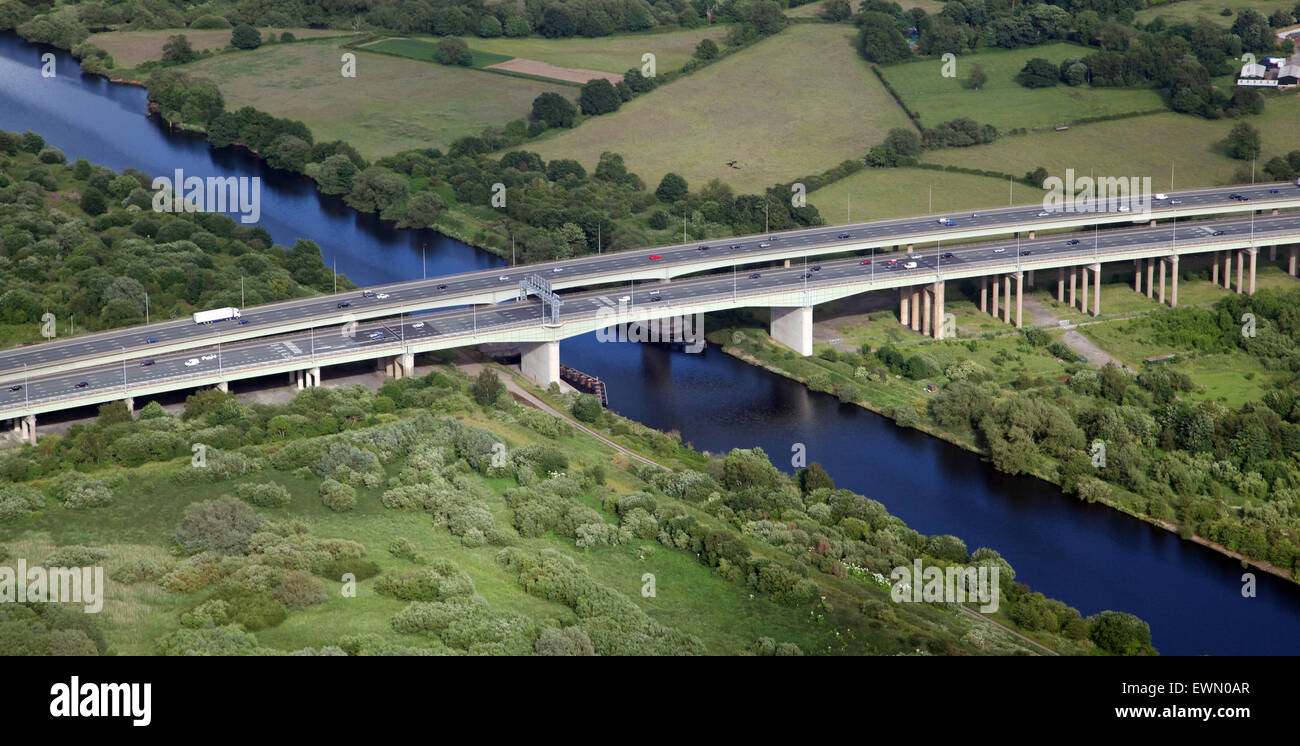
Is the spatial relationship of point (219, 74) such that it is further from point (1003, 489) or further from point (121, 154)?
point (1003, 489)

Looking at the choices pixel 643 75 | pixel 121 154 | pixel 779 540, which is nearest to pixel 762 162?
pixel 643 75

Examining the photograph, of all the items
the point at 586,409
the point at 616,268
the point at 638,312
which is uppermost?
the point at 616,268

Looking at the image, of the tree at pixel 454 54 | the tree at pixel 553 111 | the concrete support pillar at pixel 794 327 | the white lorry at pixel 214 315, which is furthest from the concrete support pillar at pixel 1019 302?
the tree at pixel 454 54

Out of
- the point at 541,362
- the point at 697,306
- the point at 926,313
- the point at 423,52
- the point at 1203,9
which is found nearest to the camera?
the point at 541,362

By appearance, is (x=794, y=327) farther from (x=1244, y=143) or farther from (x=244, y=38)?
(x=244, y=38)

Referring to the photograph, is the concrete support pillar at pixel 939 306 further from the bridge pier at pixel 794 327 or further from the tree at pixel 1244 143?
the tree at pixel 1244 143

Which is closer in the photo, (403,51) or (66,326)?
(66,326)

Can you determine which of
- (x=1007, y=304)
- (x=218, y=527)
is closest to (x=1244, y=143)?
(x=1007, y=304)

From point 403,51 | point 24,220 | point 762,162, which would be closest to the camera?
point 24,220
